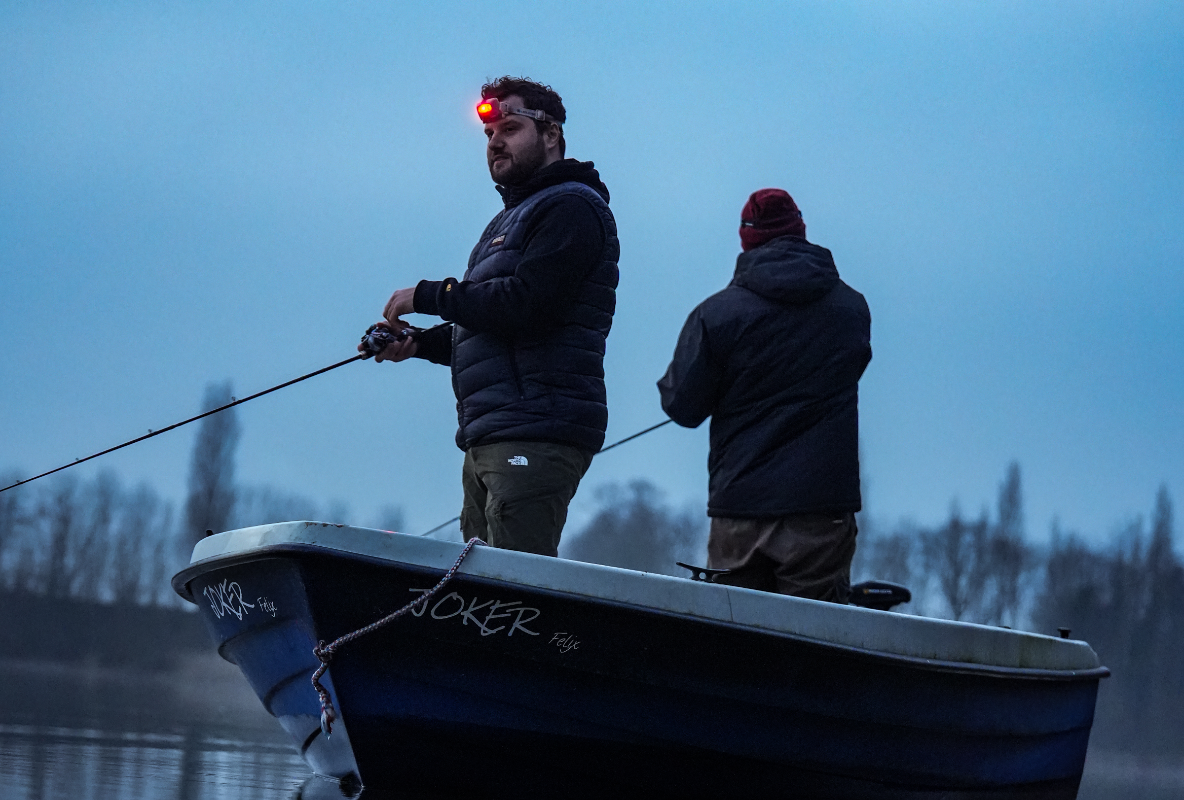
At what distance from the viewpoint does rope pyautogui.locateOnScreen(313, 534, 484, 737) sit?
2902 millimetres

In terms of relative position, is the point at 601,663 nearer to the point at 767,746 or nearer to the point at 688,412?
the point at 767,746

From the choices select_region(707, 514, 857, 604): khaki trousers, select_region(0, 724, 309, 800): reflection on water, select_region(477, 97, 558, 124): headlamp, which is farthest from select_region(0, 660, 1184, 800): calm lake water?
select_region(477, 97, 558, 124): headlamp

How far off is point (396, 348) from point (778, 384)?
3.69 feet

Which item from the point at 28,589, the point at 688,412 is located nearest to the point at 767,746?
the point at 688,412

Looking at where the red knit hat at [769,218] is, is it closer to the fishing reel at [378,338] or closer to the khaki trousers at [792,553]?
the khaki trousers at [792,553]

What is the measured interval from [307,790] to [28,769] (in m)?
0.84

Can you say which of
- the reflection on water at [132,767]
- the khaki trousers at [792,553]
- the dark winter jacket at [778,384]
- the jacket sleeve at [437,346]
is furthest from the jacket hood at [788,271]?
the reflection on water at [132,767]

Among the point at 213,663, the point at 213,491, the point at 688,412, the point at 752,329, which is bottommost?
the point at 213,663

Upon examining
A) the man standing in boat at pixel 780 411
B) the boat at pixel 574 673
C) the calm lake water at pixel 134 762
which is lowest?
the calm lake water at pixel 134 762

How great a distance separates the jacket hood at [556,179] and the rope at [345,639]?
1.10 meters

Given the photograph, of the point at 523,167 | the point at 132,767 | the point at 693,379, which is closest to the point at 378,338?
the point at 523,167

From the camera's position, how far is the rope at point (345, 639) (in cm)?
290

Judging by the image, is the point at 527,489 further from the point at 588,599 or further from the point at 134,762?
the point at 134,762

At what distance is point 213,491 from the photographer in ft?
134
